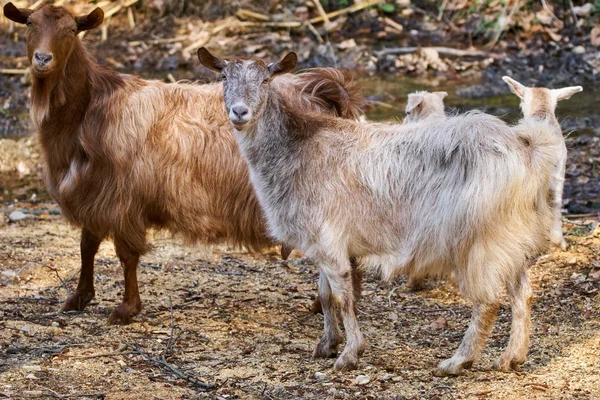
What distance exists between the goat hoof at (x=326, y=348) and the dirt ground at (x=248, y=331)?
8cm

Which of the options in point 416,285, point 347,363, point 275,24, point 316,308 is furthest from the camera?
point 275,24

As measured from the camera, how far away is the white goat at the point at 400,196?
16.8 feet

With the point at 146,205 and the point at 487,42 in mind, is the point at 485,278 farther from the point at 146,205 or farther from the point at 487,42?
the point at 487,42

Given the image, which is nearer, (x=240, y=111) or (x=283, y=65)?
(x=240, y=111)

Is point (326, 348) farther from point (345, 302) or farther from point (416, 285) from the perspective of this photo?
point (416, 285)

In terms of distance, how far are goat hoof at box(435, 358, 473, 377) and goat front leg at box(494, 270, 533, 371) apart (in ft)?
0.74

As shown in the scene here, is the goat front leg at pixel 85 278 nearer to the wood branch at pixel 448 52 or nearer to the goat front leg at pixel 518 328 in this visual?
the goat front leg at pixel 518 328

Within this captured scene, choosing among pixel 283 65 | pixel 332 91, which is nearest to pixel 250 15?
pixel 332 91

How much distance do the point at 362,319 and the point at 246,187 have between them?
4.11 feet

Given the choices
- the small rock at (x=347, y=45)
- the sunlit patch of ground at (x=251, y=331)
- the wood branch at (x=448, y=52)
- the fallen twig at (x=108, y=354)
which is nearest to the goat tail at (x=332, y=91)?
the sunlit patch of ground at (x=251, y=331)

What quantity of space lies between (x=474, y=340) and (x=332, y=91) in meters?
2.34

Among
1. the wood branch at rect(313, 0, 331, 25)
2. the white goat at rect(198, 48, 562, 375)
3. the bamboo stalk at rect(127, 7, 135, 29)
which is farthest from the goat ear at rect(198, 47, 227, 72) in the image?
the bamboo stalk at rect(127, 7, 135, 29)

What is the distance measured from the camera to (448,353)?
591 cm

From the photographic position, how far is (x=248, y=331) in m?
6.48
